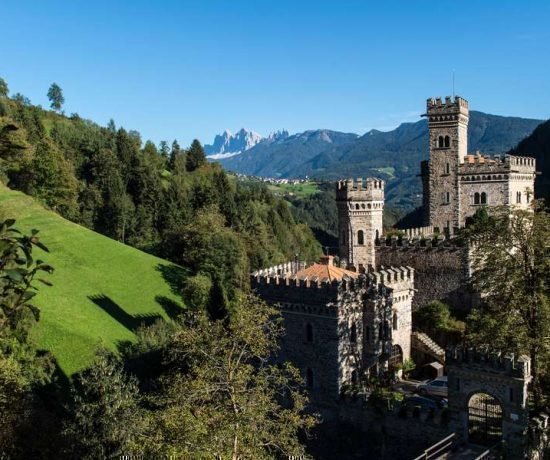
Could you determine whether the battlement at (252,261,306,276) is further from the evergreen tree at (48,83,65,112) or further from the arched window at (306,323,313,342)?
the evergreen tree at (48,83,65,112)

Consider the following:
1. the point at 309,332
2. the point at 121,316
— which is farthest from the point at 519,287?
the point at 121,316

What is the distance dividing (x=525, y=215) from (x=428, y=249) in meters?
16.6

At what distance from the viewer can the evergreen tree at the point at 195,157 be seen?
424 feet

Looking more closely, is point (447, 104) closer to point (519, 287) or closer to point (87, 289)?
point (519, 287)

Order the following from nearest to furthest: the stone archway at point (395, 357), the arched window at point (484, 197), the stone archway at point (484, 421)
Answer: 1. the stone archway at point (484, 421)
2. the stone archway at point (395, 357)
3. the arched window at point (484, 197)

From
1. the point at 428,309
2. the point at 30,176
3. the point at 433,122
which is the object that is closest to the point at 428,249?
the point at 428,309

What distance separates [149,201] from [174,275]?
30013 millimetres

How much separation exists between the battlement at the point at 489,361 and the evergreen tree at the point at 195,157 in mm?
106608

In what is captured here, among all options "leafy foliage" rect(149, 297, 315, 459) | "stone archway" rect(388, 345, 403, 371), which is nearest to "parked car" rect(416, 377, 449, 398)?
"stone archway" rect(388, 345, 403, 371)

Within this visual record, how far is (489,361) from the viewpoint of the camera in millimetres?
26484

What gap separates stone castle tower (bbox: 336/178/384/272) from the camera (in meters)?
42.8

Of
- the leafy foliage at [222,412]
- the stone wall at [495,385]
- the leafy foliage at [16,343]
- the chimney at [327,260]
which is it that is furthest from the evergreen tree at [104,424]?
the stone wall at [495,385]

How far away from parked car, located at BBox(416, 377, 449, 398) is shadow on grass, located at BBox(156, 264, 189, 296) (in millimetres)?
37802

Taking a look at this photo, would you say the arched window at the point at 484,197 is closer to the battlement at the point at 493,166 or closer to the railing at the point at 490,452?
the battlement at the point at 493,166
